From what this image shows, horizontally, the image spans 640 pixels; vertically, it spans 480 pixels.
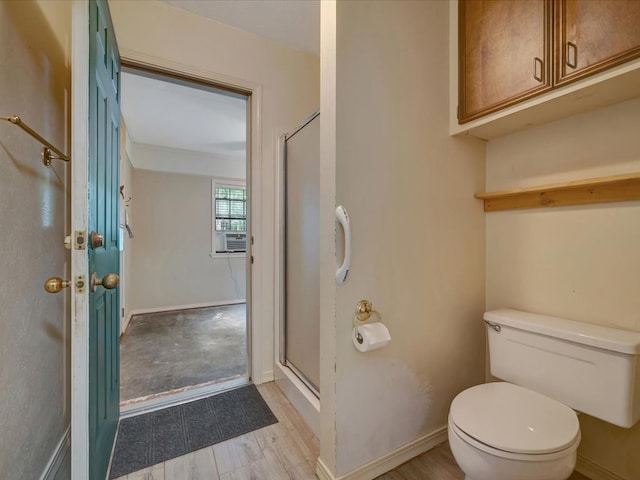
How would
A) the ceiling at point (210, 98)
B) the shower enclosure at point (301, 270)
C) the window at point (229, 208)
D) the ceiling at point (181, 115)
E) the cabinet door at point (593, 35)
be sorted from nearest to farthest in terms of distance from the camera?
the cabinet door at point (593, 35)
the shower enclosure at point (301, 270)
the ceiling at point (210, 98)
the ceiling at point (181, 115)
the window at point (229, 208)

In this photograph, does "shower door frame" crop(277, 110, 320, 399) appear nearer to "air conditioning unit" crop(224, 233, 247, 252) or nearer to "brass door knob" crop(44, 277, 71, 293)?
"brass door knob" crop(44, 277, 71, 293)

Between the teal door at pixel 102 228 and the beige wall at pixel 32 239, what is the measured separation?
173mm

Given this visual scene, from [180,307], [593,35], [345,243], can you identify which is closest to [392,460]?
[345,243]

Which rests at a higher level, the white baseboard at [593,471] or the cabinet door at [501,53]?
the cabinet door at [501,53]

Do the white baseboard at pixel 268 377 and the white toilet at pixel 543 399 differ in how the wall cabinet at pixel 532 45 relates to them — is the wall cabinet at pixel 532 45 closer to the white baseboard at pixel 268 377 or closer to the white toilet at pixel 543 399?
the white toilet at pixel 543 399

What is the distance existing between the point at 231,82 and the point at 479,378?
2.47 m

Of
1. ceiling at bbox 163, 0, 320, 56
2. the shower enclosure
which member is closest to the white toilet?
the shower enclosure

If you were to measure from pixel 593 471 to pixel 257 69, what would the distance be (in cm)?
293

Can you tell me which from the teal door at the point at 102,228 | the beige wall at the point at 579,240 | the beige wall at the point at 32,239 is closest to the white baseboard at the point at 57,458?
the beige wall at the point at 32,239

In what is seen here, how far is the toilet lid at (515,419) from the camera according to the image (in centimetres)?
91

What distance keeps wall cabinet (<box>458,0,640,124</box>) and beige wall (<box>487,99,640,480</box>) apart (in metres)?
0.32

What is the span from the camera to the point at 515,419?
1031 mm

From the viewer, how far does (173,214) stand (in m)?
4.34

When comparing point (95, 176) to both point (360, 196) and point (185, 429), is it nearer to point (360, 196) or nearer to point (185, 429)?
point (360, 196)
